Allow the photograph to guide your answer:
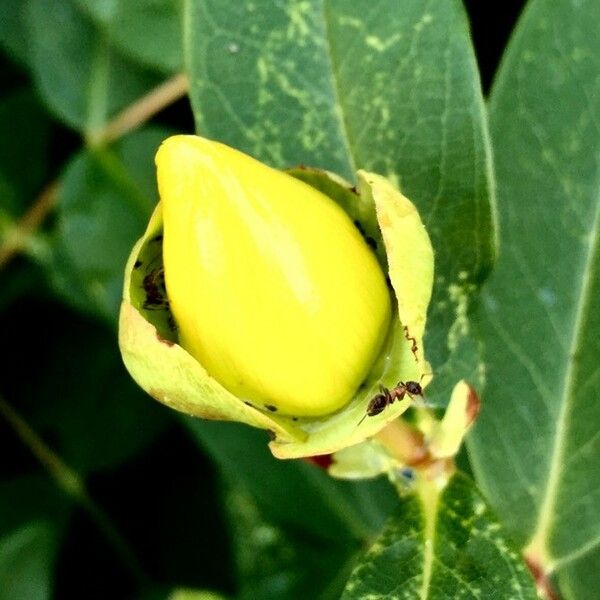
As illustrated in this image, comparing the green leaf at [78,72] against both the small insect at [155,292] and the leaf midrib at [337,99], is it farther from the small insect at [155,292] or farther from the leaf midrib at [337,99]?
the small insect at [155,292]

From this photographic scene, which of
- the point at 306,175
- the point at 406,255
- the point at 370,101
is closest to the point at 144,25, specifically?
the point at 370,101

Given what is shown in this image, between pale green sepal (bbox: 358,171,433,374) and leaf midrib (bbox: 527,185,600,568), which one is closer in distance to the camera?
pale green sepal (bbox: 358,171,433,374)

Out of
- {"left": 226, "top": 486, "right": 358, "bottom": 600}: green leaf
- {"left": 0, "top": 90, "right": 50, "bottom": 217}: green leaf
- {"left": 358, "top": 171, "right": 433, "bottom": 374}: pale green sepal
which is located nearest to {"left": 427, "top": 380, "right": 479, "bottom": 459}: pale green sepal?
{"left": 358, "top": 171, "right": 433, "bottom": 374}: pale green sepal

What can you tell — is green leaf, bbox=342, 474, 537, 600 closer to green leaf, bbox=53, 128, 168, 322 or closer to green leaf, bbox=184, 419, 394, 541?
green leaf, bbox=184, 419, 394, 541

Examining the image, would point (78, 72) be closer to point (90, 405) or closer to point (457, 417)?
point (90, 405)

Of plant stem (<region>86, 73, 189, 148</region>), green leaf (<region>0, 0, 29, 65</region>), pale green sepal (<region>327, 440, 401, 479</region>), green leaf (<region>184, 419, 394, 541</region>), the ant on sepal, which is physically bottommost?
green leaf (<region>184, 419, 394, 541</region>)

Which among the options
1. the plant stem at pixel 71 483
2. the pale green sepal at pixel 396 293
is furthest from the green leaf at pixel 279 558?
the pale green sepal at pixel 396 293

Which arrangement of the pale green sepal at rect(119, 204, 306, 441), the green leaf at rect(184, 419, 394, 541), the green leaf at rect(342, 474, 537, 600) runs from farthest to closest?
the green leaf at rect(184, 419, 394, 541) → the green leaf at rect(342, 474, 537, 600) → the pale green sepal at rect(119, 204, 306, 441)
